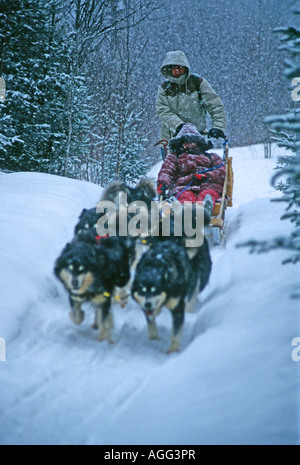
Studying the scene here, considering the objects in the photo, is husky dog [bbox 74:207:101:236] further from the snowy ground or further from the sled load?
the sled load

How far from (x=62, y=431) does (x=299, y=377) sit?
4.17 ft

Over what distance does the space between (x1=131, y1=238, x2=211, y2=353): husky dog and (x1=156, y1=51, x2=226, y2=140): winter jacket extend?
12.7 ft

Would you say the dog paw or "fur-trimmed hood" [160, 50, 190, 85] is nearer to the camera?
the dog paw

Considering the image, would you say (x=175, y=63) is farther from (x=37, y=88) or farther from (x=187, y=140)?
(x=37, y=88)

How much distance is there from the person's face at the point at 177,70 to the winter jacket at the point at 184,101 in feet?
0.21

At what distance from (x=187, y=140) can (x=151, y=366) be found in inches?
156

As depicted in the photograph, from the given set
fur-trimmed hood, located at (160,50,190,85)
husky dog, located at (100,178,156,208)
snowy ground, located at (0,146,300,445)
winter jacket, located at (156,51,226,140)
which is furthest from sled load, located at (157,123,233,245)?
snowy ground, located at (0,146,300,445)

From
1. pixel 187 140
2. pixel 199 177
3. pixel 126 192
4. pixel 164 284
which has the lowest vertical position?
pixel 164 284

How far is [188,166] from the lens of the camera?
210 inches

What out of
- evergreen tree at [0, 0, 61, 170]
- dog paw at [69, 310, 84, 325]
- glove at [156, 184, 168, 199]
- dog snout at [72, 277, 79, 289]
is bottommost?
dog paw at [69, 310, 84, 325]

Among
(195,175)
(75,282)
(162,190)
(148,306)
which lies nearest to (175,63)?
(195,175)

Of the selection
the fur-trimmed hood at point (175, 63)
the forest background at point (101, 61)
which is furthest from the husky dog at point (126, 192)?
the forest background at point (101, 61)

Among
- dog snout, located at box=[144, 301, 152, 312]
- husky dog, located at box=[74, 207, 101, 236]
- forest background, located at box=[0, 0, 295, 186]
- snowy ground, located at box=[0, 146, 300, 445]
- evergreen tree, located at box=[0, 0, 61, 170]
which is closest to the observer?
snowy ground, located at box=[0, 146, 300, 445]

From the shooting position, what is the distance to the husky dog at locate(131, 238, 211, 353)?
2.38 m
